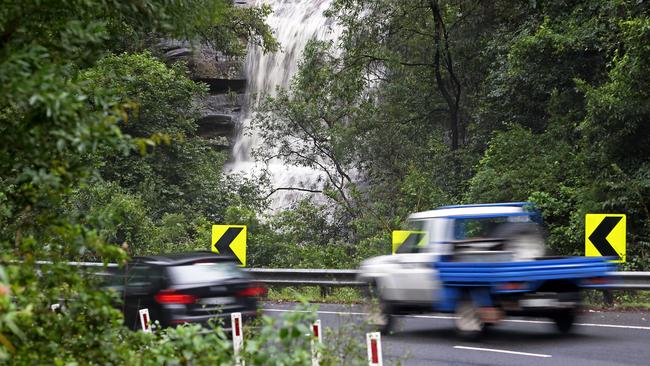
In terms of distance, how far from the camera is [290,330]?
17.3 feet

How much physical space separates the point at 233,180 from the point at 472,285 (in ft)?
84.0

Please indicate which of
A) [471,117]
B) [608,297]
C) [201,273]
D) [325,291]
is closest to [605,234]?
[608,297]

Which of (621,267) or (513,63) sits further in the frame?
(513,63)

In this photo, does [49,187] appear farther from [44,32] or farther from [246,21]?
[246,21]

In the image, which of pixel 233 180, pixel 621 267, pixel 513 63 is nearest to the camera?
pixel 621 267

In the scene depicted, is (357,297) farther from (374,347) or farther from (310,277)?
(374,347)

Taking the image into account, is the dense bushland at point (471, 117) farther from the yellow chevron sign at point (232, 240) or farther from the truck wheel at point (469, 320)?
the truck wheel at point (469, 320)

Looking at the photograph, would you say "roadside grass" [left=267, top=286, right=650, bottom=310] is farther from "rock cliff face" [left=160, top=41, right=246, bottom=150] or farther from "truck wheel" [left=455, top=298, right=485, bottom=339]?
"rock cliff face" [left=160, top=41, right=246, bottom=150]

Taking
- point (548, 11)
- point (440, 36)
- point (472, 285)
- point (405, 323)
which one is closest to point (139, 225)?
point (440, 36)

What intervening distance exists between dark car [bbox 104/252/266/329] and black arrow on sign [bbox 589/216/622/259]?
730cm

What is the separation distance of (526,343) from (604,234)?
535cm

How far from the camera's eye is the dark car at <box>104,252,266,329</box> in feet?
38.5

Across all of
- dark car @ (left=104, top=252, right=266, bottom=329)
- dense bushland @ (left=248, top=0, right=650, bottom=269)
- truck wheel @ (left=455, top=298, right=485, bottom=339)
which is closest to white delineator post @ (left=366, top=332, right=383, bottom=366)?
dark car @ (left=104, top=252, right=266, bottom=329)

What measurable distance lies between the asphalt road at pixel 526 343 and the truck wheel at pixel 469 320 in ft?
0.46
